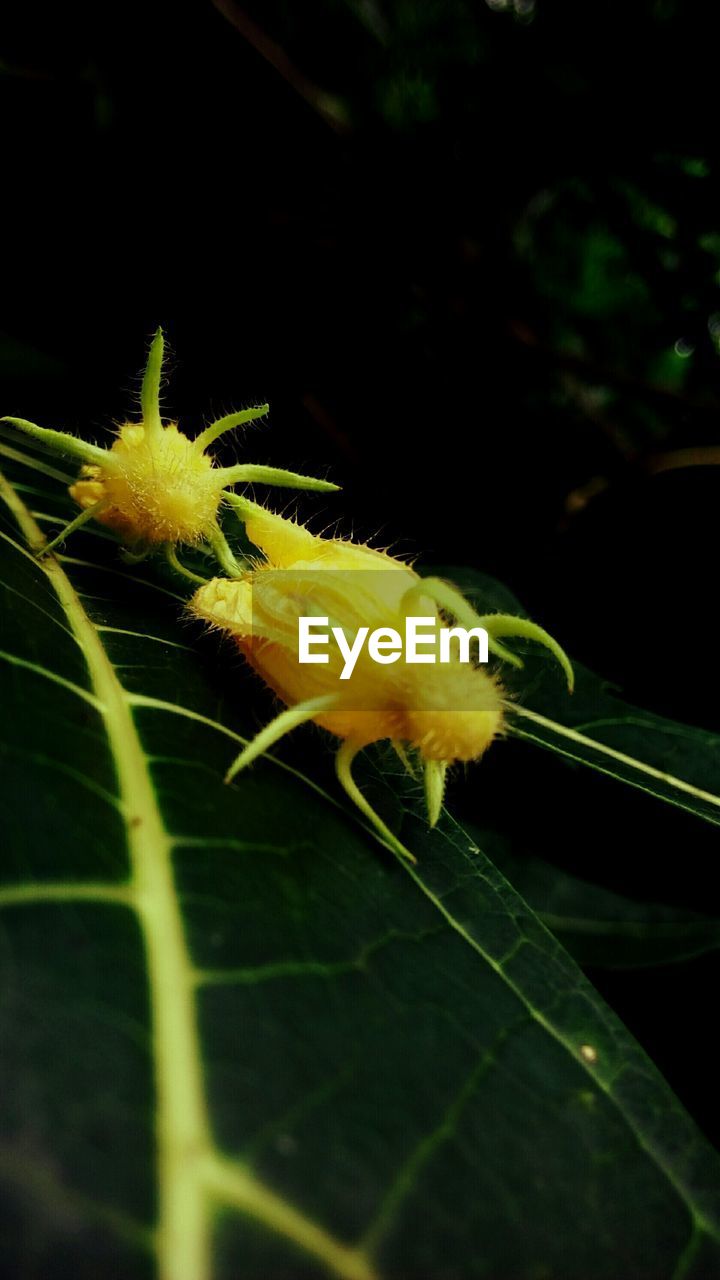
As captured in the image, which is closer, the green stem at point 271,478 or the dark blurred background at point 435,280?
the green stem at point 271,478

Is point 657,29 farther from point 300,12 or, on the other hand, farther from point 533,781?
point 533,781

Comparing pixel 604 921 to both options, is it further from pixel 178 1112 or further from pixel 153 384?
pixel 178 1112

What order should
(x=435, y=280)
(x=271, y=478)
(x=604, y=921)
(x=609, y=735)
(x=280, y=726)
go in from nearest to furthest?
1. (x=280, y=726)
2. (x=271, y=478)
3. (x=609, y=735)
4. (x=604, y=921)
5. (x=435, y=280)

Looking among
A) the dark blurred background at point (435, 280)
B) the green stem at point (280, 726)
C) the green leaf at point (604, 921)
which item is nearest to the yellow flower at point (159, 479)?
the green stem at point (280, 726)

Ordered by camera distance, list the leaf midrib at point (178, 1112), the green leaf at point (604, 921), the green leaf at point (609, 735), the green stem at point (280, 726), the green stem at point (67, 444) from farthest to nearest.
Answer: the green leaf at point (604, 921) → the green leaf at point (609, 735) → the green stem at point (67, 444) → the green stem at point (280, 726) → the leaf midrib at point (178, 1112)

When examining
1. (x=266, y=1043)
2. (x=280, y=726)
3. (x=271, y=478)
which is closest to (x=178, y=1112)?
(x=266, y=1043)

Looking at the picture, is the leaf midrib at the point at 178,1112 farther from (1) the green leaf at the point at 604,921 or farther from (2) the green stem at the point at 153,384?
(1) the green leaf at the point at 604,921

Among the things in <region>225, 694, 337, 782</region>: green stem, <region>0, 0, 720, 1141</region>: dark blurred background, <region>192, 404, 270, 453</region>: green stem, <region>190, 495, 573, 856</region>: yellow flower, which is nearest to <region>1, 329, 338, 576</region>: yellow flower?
<region>192, 404, 270, 453</region>: green stem
